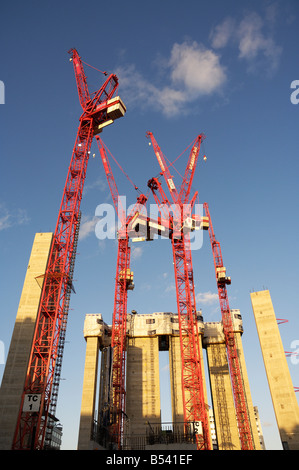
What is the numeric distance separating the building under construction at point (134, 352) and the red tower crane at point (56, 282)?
186 mm

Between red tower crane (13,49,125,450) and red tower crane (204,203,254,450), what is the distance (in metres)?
38.9

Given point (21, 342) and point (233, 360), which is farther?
point (233, 360)

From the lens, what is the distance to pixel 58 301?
50.2 m

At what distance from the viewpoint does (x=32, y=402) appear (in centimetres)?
4150

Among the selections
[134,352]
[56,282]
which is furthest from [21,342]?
[134,352]

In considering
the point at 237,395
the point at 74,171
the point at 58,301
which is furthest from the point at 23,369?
the point at 237,395

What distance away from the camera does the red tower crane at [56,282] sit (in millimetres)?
44491

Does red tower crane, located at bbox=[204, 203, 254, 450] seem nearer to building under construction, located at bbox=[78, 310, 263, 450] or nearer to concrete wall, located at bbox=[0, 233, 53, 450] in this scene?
building under construction, located at bbox=[78, 310, 263, 450]

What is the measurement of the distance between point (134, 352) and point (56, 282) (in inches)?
1473

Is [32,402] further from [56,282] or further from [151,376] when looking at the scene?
[151,376]

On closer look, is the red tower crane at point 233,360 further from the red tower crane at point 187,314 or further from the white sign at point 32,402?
the white sign at point 32,402

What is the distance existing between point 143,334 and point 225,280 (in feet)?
75.1

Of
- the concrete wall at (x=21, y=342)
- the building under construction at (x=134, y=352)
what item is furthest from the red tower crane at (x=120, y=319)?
the concrete wall at (x=21, y=342)
